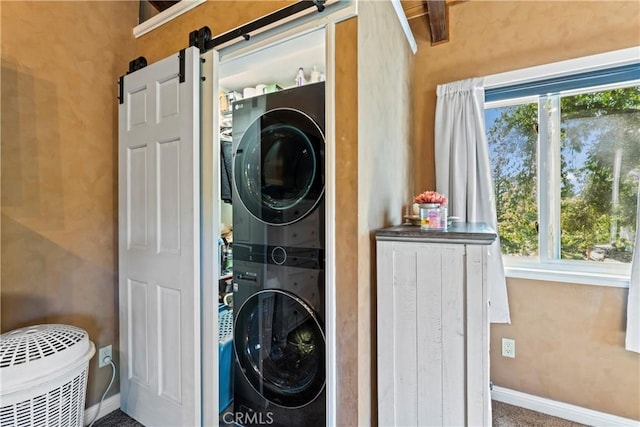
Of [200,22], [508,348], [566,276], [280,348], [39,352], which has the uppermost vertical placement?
[200,22]

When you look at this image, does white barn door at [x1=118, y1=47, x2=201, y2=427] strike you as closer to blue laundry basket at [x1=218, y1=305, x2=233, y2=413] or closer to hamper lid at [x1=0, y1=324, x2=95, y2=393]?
blue laundry basket at [x1=218, y1=305, x2=233, y2=413]

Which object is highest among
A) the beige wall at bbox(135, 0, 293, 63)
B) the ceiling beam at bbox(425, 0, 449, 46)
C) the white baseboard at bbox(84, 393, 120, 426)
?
the ceiling beam at bbox(425, 0, 449, 46)

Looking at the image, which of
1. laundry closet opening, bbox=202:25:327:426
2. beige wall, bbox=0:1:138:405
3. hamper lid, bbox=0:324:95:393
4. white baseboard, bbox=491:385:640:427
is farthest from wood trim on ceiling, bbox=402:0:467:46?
hamper lid, bbox=0:324:95:393

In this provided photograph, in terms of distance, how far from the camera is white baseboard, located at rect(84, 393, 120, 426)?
1742 millimetres

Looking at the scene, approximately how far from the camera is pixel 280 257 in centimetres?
153

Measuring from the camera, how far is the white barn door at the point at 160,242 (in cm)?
151

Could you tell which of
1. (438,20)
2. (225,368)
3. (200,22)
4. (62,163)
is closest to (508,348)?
(225,368)

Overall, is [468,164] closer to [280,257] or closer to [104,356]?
[280,257]

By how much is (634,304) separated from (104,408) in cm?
312

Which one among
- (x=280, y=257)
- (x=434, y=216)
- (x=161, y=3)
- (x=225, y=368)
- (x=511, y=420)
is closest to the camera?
(x=434, y=216)

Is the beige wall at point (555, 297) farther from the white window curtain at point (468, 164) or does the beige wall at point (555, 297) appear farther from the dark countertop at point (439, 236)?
the dark countertop at point (439, 236)

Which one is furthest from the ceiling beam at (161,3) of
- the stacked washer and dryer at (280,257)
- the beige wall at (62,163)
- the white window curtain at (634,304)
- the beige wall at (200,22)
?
the white window curtain at (634,304)

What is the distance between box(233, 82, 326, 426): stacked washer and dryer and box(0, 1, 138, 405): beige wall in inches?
34.6

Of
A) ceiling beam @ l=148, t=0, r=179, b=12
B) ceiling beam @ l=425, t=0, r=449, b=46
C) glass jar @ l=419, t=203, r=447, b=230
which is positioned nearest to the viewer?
glass jar @ l=419, t=203, r=447, b=230
